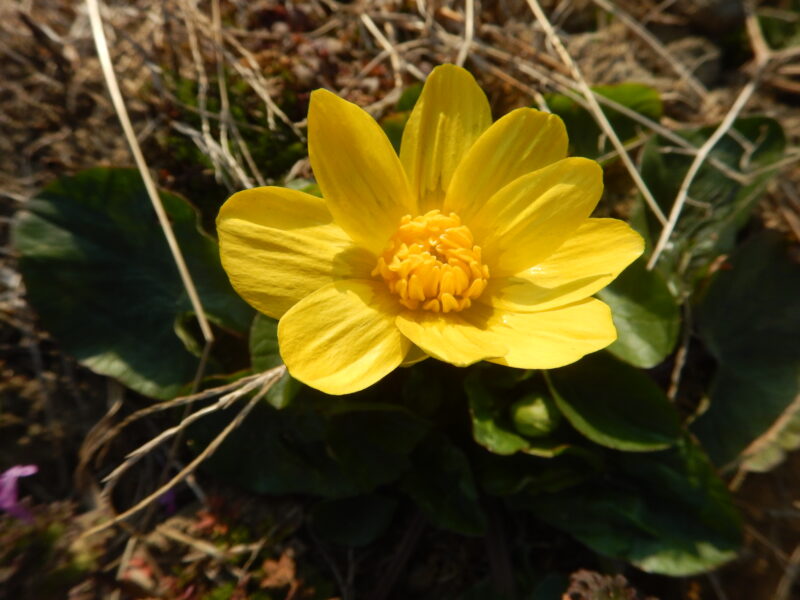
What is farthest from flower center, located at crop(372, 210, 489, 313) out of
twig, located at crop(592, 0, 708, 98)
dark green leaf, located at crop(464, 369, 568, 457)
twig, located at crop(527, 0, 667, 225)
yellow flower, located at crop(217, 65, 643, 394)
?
twig, located at crop(592, 0, 708, 98)

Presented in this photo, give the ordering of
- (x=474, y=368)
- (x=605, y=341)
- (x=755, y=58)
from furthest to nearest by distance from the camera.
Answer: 1. (x=755, y=58)
2. (x=474, y=368)
3. (x=605, y=341)

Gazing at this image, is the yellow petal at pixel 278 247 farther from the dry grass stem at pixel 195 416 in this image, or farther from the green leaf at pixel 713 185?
the green leaf at pixel 713 185

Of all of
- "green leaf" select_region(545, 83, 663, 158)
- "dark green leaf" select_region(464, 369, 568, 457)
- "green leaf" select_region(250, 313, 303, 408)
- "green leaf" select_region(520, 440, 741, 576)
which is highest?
"green leaf" select_region(545, 83, 663, 158)

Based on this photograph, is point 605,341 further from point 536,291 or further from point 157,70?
point 157,70

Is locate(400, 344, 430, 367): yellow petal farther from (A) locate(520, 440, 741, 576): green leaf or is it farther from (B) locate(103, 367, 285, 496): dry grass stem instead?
(A) locate(520, 440, 741, 576): green leaf

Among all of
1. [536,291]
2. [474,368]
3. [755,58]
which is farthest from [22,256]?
[755,58]

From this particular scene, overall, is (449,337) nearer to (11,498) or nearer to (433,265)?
(433,265)
